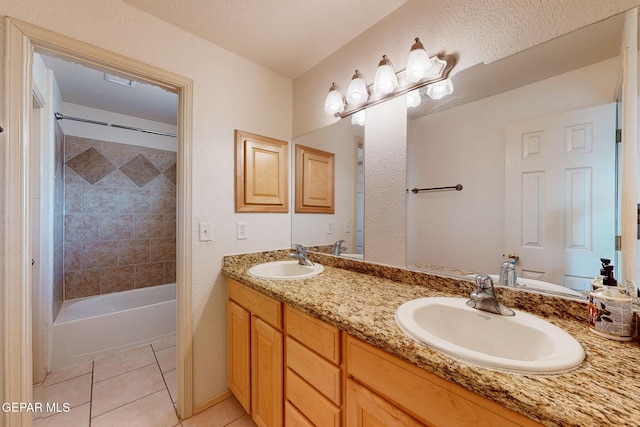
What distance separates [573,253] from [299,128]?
1716 mm

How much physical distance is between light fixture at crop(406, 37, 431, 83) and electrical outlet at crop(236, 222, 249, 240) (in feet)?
4.45

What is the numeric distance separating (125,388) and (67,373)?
0.57m

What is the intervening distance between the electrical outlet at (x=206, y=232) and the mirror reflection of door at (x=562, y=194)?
158 cm

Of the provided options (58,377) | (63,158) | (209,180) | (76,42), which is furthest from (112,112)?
(58,377)

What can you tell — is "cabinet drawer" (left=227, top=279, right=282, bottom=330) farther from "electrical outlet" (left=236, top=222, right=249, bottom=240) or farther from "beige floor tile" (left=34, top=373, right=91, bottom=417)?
"beige floor tile" (left=34, top=373, right=91, bottom=417)

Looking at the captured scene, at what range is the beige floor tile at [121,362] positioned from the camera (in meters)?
1.87

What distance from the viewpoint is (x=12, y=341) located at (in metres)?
1.05

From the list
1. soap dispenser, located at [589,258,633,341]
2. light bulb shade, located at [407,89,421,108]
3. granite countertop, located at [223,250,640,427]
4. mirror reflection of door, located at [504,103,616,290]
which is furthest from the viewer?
light bulb shade, located at [407,89,421,108]

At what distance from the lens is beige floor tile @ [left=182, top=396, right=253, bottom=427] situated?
56.8 inches

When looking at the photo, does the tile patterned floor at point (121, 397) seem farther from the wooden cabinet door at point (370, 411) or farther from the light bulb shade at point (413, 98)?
the light bulb shade at point (413, 98)

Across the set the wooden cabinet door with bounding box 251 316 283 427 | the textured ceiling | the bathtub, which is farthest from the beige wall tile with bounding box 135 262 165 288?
the textured ceiling

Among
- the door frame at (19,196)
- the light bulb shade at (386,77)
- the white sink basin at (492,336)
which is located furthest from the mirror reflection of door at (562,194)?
the door frame at (19,196)

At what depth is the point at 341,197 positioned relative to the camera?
171 cm

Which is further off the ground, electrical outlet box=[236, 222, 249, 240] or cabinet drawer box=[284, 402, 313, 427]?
electrical outlet box=[236, 222, 249, 240]
